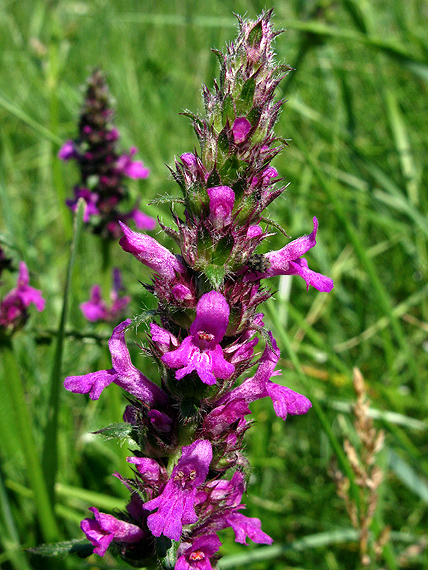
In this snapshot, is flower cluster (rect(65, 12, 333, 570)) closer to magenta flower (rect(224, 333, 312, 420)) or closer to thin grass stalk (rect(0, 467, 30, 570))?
magenta flower (rect(224, 333, 312, 420))

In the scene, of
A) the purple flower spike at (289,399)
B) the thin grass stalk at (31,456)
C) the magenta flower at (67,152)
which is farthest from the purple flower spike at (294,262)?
the magenta flower at (67,152)

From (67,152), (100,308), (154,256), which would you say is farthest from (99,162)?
(154,256)

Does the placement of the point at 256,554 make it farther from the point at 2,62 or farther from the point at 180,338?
the point at 2,62

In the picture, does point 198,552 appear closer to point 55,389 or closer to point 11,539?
point 55,389

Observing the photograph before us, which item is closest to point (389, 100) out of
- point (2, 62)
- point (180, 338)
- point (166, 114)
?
point (166, 114)

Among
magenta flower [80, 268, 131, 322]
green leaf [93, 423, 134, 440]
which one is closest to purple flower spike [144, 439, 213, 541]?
green leaf [93, 423, 134, 440]

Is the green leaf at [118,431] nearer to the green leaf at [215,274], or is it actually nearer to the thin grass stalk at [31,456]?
the green leaf at [215,274]
